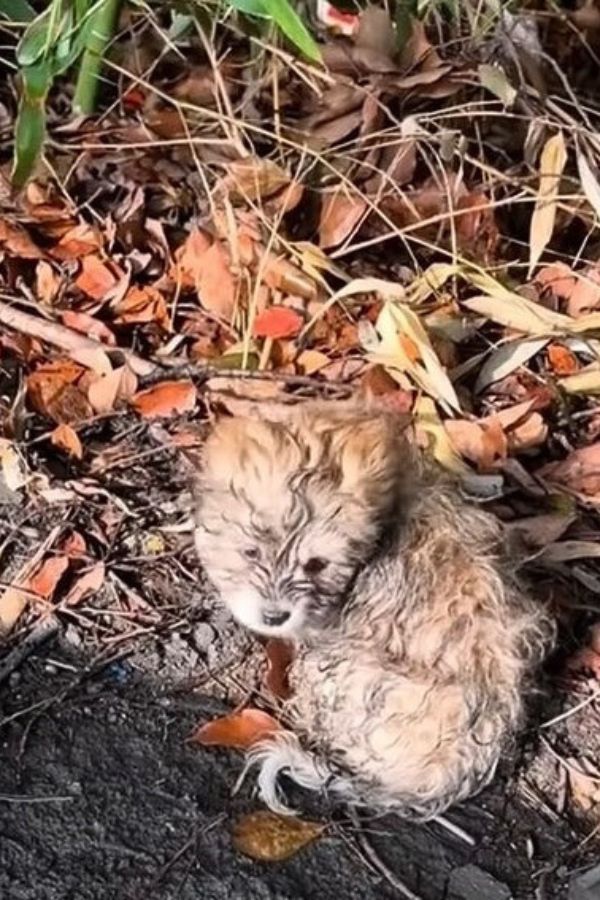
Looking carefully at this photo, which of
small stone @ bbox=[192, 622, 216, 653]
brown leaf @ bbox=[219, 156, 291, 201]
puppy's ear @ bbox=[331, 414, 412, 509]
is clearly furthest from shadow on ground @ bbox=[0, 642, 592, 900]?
brown leaf @ bbox=[219, 156, 291, 201]

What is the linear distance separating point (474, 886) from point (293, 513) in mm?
702

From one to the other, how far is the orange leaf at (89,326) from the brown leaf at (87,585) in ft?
1.96

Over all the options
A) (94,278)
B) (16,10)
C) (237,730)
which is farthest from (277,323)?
(237,730)

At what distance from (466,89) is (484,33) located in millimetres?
126

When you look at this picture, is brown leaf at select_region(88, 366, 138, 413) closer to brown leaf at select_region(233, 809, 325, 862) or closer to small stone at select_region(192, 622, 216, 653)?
small stone at select_region(192, 622, 216, 653)

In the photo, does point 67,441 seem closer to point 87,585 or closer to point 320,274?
point 87,585

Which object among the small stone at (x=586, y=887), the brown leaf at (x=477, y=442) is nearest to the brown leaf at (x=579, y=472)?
the brown leaf at (x=477, y=442)

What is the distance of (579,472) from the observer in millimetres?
3871

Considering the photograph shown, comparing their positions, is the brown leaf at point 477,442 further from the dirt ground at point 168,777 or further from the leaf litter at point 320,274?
the dirt ground at point 168,777

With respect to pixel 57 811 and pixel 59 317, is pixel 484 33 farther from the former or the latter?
pixel 57 811

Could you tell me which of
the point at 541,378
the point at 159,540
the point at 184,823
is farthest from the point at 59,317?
the point at 184,823

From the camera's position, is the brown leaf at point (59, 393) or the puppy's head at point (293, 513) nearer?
the puppy's head at point (293, 513)

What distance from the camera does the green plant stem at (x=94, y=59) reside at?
411 centimetres

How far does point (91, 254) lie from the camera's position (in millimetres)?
4188
